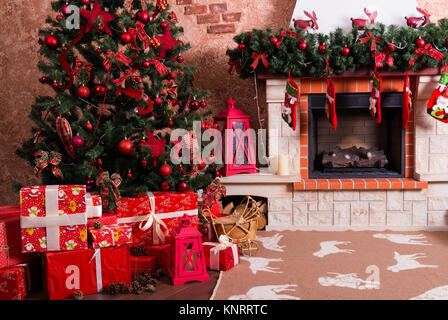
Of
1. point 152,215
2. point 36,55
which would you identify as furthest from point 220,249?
point 36,55

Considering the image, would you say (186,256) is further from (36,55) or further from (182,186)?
(36,55)

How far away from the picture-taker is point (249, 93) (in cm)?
353

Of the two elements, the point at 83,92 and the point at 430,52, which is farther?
the point at 430,52

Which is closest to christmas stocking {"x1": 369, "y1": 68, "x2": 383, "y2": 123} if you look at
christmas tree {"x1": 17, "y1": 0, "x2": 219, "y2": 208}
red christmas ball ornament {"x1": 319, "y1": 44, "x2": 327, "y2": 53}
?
red christmas ball ornament {"x1": 319, "y1": 44, "x2": 327, "y2": 53}

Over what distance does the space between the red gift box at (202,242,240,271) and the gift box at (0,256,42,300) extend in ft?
2.87

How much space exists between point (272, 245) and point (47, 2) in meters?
2.79

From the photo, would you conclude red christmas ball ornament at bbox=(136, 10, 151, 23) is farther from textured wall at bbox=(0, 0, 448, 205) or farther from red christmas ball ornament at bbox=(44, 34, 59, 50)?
textured wall at bbox=(0, 0, 448, 205)

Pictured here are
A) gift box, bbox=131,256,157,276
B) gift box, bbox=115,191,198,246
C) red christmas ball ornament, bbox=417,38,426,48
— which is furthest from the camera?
red christmas ball ornament, bbox=417,38,426,48

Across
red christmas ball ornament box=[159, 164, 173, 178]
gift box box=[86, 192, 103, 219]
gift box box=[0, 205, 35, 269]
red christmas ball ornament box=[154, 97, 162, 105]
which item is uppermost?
red christmas ball ornament box=[154, 97, 162, 105]

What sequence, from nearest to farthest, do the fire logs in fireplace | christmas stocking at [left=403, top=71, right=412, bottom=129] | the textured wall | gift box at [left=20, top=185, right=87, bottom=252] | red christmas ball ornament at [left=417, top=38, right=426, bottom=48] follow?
gift box at [left=20, top=185, right=87, bottom=252], red christmas ball ornament at [left=417, top=38, right=426, bottom=48], christmas stocking at [left=403, top=71, right=412, bottom=129], the fire logs in fireplace, the textured wall

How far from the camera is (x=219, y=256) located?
2229 mm

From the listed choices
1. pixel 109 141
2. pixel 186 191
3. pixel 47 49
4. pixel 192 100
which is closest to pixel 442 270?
pixel 186 191

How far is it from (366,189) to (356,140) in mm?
589

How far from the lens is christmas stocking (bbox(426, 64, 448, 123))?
2.82 metres
